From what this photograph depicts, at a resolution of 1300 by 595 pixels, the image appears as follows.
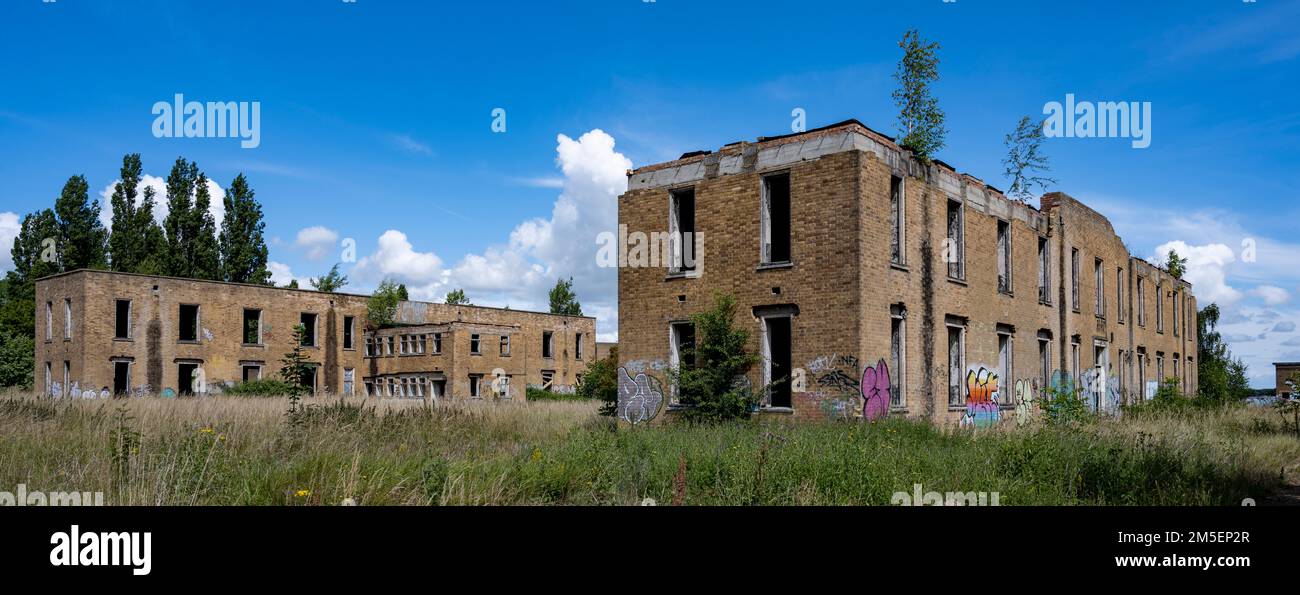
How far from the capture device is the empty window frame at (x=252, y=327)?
41281 millimetres

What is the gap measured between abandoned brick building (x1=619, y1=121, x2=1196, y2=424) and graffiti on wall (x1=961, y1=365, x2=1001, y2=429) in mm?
51

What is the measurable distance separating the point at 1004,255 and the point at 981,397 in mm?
4102

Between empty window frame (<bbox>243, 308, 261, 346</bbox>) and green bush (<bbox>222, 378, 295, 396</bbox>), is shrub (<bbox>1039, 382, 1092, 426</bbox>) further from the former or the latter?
empty window frame (<bbox>243, 308, 261, 346</bbox>)

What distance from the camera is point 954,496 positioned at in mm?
9031

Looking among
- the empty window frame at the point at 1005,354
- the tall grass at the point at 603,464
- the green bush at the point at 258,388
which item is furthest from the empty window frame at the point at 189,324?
the empty window frame at the point at 1005,354

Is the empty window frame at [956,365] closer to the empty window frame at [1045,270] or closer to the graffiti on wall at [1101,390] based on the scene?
the empty window frame at [1045,270]

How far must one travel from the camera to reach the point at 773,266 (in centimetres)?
1708

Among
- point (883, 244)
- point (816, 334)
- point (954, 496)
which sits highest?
point (883, 244)

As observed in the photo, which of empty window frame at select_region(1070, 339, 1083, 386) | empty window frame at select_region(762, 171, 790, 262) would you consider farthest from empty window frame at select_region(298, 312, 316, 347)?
empty window frame at select_region(1070, 339, 1083, 386)

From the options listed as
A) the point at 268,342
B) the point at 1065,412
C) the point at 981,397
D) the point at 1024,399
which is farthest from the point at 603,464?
the point at 268,342
